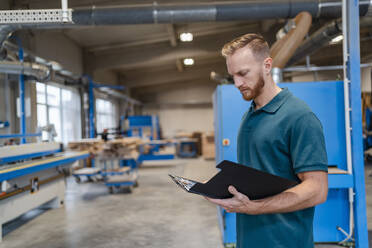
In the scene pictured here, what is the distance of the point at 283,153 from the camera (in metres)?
0.94

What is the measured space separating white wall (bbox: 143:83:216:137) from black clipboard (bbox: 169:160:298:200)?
47.7 ft

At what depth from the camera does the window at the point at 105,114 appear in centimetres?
1073

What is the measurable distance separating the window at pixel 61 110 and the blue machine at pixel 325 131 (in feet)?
12.5

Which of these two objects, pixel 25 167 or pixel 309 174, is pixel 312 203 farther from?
pixel 25 167

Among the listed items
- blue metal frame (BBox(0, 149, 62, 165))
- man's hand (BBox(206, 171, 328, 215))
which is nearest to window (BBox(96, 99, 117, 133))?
blue metal frame (BBox(0, 149, 62, 165))

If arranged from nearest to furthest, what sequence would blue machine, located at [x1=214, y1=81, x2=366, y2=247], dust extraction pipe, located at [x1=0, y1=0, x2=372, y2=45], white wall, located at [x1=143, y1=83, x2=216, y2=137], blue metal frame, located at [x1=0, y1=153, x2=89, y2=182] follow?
blue machine, located at [x1=214, y1=81, x2=366, y2=247], blue metal frame, located at [x1=0, y1=153, x2=89, y2=182], dust extraction pipe, located at [x1=0, y1=0, x2=372, y2=45], white wall, located at [x1=143, y1=83, x2=216, y2=137]

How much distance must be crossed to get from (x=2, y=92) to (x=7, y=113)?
1.39ft

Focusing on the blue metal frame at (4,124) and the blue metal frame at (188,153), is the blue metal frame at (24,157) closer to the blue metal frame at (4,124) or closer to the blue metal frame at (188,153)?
the blue metal frame at (4,124)

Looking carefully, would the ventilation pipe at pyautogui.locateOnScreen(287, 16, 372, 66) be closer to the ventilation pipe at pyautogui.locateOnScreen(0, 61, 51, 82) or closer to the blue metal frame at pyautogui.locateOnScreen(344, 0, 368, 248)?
the blue metal frame at pyautogui.locateOnScreen(344, 0, 368, 248)

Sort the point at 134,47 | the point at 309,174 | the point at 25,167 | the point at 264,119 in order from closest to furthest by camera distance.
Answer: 1. the point at 309,174
2. the point at 264,119
3. the point at 25,167
4. the point at 134,47

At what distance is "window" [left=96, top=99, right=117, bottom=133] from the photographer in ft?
35.2

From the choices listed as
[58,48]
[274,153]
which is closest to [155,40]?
[58,48]

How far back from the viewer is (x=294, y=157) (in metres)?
0.89

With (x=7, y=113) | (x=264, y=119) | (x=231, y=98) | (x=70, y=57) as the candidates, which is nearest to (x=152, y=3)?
(x=231, y=98)
